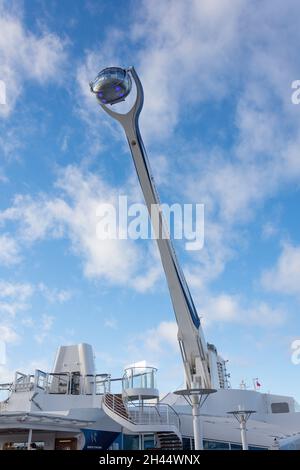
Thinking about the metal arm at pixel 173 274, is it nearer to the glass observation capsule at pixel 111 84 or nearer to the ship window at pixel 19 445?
the glass observation capsule at pixel 111 84

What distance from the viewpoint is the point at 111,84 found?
18656mm

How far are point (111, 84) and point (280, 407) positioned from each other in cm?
2392

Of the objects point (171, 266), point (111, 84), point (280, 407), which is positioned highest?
point (111, 84)

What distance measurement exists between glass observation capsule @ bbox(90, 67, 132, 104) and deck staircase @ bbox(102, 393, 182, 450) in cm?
1446

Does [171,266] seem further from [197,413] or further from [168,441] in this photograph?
[168,441]

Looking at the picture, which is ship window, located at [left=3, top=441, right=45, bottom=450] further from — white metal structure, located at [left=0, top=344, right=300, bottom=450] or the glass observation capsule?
the glass observation capsule

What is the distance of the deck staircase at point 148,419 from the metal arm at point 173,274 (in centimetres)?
212

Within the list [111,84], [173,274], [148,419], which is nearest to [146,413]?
[148,419]

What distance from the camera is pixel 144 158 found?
21.4 metres

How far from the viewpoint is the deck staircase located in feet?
65.7
